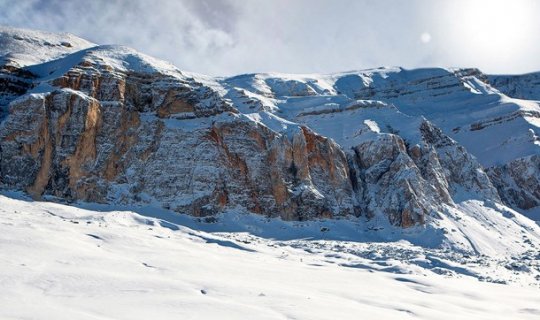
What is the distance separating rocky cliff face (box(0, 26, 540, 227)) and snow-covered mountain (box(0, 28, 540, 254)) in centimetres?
16

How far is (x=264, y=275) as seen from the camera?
81.3 feet

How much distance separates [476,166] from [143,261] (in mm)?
69036

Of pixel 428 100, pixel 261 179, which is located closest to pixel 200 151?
pixel 261 179

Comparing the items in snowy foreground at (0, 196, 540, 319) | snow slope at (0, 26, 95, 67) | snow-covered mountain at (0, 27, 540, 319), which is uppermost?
snow slope at (0, 26, 95, 67)

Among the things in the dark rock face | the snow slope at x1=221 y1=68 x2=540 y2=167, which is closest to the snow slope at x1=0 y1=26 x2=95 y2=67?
the snow slope at x1=221 y1=68 x2=540 y2=167

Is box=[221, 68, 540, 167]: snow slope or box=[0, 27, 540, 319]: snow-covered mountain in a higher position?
box=[221, 68, 540, 167]: snow slope

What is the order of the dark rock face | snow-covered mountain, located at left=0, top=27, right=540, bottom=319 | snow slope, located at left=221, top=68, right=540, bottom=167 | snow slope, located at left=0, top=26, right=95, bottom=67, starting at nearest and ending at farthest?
snow-covered mountain, located at left=0, top=27, right=540, bottom=319 < snow slope, located at left=0, top=26, right=95, bottom=67 < the dark rock face < snow slope, located at left=221, top=68, right=540, bottom=167

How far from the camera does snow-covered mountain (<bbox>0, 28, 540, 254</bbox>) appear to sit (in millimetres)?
61844

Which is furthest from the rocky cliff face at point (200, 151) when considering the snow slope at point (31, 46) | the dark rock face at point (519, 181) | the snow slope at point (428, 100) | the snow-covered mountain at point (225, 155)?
the snow slope at point (428, 100)

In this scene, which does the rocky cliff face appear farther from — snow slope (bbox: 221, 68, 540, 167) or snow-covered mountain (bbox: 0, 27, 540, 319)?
snow slope (bbox: 221, 68, 540, 167)

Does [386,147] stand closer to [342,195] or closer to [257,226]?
[342,195]

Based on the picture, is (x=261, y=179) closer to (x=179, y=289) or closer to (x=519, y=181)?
(x=519, y=181)

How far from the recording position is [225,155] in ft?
222

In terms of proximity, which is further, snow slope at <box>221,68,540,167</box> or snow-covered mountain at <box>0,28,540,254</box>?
snow slope at <box>221,68,540,167</box>
